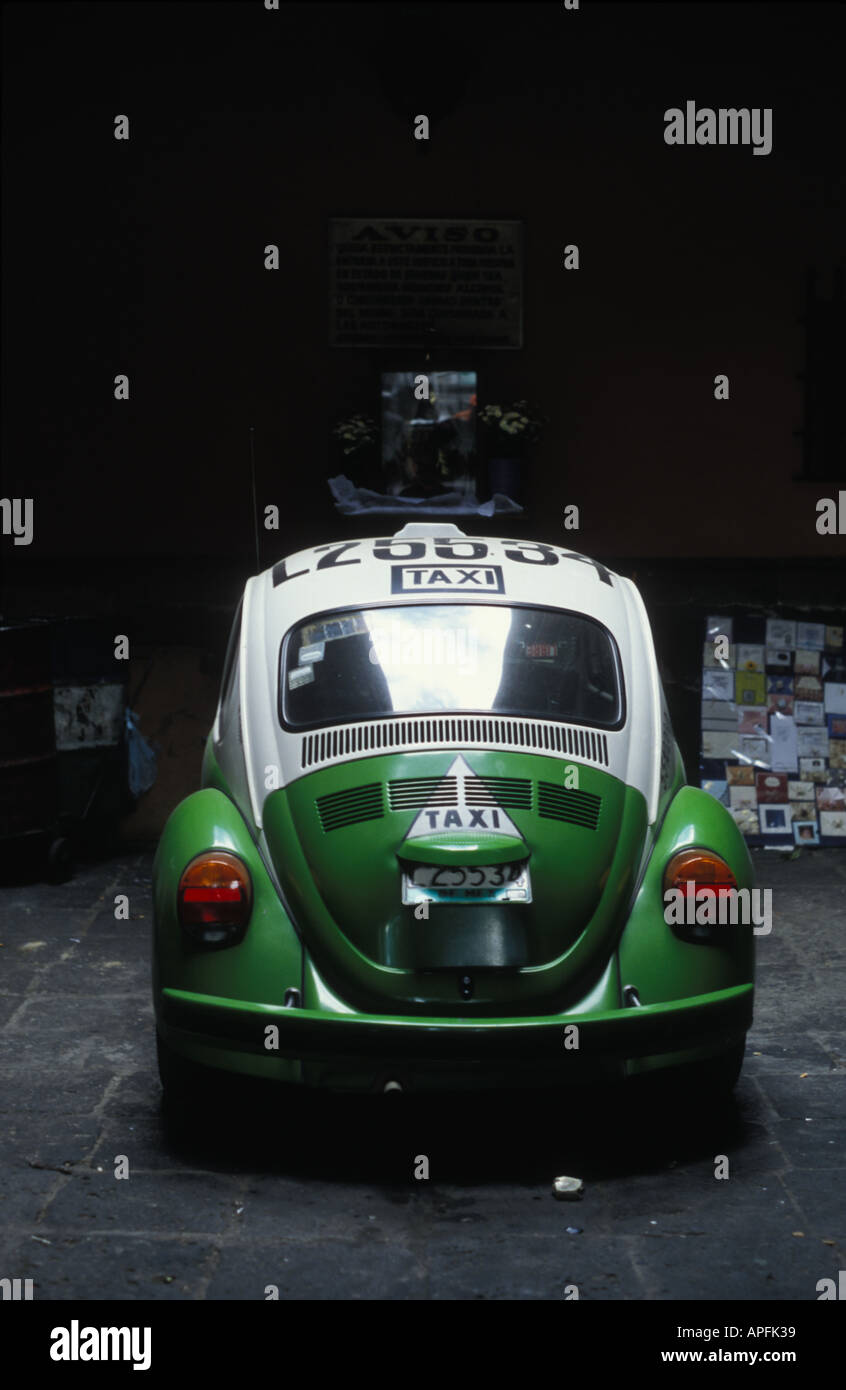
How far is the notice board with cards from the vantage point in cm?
835

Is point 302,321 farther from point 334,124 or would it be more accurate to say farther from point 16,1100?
point 16,1100

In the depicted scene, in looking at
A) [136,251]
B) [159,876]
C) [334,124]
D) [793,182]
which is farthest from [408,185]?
[159,876]

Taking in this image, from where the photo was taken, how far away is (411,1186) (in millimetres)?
4188

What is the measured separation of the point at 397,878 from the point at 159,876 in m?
0.72

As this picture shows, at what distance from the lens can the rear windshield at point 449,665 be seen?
4645mm

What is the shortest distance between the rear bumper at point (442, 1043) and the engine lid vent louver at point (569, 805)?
0.53m

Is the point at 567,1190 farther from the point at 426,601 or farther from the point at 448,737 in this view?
the point at 426,601

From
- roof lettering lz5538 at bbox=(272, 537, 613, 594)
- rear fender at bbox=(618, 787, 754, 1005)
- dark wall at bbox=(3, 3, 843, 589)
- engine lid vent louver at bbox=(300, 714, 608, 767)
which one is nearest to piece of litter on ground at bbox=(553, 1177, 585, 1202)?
rear fender at bbox=(618, 787, 754, 1005)

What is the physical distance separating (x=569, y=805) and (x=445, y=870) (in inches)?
17.4

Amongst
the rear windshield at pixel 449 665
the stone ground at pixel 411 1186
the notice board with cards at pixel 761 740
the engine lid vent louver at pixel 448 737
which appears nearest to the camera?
the stone ground at pixel 411 1186

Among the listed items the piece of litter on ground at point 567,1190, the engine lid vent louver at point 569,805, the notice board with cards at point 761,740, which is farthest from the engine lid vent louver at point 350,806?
the notice board with cards at point 761,740

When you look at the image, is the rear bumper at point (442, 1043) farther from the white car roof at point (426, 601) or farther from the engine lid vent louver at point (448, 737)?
the engine lid vent louver at point (448, 737)

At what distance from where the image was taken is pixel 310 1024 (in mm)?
4070

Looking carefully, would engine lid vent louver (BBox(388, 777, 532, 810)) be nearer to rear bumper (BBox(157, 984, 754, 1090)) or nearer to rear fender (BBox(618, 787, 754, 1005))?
rear fender (BBox(618, 787, 754, 1005))
